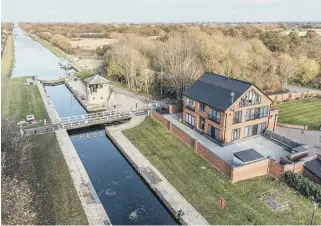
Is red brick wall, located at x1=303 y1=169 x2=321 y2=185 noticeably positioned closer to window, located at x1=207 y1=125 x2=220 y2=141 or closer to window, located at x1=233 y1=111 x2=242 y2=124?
window, located at x1=233 y1=111 x2=242 y2=124

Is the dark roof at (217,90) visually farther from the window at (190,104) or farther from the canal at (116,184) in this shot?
the canal at (116,184)

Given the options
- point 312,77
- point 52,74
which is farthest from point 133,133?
point 52,74

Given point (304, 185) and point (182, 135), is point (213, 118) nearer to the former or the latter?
point (182, 135)

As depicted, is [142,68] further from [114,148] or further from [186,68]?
[114,148]

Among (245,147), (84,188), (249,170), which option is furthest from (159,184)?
(245,147)

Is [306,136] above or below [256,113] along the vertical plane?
below

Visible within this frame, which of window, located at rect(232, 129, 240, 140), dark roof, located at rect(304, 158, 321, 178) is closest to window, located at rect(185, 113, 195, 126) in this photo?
window, located at rect(232, 129, 240, 140)
